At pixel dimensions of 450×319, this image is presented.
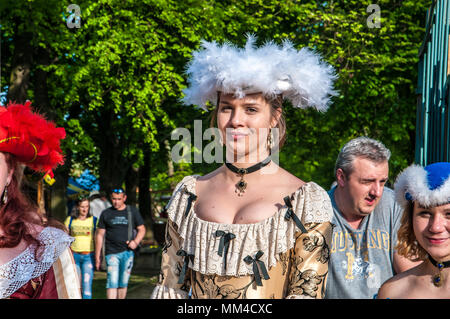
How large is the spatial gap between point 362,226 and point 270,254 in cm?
113

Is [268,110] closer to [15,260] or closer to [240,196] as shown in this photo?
[240,196]

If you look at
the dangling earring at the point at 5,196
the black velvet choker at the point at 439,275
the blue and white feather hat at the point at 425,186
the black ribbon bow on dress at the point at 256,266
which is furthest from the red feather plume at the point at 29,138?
the black velvet choker at the point at 439,275

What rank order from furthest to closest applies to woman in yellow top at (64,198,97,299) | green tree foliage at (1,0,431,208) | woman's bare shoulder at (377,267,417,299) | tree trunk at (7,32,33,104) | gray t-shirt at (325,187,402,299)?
1. tree trunk at (7,32,33,104)
2. green tree foliage at (1,0,431,208)
3. woman in yellow top at (64,198,97,299)
4. gray t-shirt at (325,187,402,299)
5. woman's bare shoulder at (377,267,417,299)

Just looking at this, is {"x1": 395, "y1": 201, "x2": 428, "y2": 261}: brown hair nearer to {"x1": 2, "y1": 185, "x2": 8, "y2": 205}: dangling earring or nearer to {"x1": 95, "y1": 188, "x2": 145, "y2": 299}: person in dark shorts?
{"x1": 2, "y1": 185, "x2": 8, "y2": 205}: dangling earring

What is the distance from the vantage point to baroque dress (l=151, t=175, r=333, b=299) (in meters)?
2.48

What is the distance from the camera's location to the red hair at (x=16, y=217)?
2.34 meters

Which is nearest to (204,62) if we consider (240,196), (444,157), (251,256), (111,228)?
(240,196)

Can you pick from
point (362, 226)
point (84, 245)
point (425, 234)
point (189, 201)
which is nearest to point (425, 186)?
point (425, 234)

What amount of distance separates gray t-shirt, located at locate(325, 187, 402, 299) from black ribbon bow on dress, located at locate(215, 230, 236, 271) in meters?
0.99

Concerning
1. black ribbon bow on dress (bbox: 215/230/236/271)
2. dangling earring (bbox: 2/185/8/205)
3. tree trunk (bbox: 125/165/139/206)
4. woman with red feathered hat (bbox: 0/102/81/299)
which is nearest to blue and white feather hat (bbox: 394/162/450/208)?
Result: black ribbon bow on dress (bbox: 215/230/236/271)

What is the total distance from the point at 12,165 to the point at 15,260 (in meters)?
0.37

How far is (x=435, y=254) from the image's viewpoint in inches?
90.4

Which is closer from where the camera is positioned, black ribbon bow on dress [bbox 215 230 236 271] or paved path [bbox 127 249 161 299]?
black ribbon bow on dress [bbox 215 230 236 271]

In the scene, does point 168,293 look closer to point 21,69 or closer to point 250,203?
point 250,203
